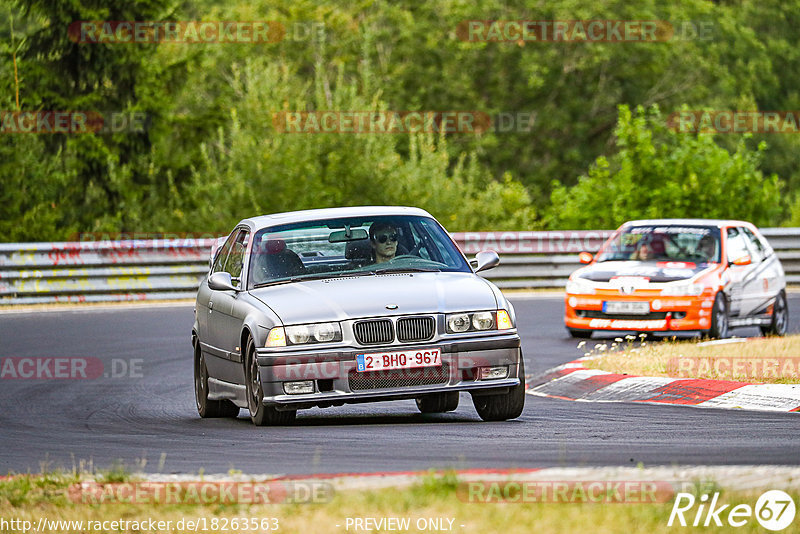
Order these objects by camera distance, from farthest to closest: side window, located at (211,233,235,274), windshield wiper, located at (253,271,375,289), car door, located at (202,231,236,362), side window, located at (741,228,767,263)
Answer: side window, located at (741,228,767,263)
side window, located at (211,233,235,274)
car door, located at (202,231,236,362)
windshield wiper, located at (253,271,375,289)

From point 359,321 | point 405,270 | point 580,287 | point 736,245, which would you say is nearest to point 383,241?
point 405,270

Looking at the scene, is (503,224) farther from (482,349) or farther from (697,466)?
(697,466)

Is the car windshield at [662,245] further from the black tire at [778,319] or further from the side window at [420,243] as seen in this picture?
the side window at [420,243]

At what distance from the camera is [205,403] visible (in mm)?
12000

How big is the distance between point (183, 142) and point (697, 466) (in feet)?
102

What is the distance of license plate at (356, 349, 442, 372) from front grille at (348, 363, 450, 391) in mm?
29

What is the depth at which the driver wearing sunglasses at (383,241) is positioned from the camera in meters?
11.1

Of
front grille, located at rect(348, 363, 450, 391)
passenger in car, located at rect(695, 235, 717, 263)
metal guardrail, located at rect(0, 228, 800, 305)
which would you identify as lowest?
metal guardrail, located at rect(0, 228, 800, 305)

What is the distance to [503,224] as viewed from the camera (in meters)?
36.3

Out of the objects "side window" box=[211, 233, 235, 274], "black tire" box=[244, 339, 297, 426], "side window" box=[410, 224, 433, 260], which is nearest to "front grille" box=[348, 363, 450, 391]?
"black tire" box=[244, 339, 297, 426]

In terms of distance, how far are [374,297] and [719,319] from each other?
328 inches

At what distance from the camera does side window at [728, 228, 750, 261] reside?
18344 millimetres

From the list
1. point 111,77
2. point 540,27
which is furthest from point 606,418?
point 540,27

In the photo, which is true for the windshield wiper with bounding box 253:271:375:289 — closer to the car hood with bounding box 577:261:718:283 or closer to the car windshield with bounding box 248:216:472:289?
the car windshield with bounding box 248:216:472:289
